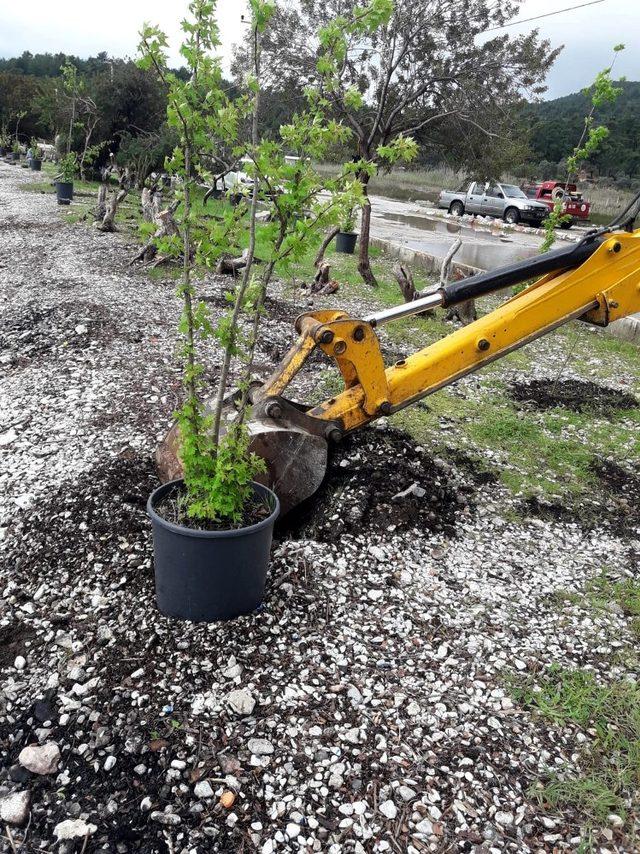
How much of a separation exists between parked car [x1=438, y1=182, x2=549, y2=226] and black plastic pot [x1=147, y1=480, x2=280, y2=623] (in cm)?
2606

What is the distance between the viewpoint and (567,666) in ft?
10.6

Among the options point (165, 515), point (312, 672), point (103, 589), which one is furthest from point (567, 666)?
point (103, 589)

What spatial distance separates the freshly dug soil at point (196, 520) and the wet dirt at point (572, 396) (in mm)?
4120

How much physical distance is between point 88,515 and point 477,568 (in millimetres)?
2306

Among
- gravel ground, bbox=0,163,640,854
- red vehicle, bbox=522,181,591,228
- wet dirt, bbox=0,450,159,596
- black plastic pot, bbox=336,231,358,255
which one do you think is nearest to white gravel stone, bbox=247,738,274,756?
gravel ground, bbox=0,163,640,854

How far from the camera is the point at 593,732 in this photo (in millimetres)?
2850

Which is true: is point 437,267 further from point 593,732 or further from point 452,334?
point 593,732

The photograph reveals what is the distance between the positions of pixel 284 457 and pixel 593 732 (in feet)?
6.78

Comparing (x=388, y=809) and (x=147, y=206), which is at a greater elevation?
(x=147, y=206)

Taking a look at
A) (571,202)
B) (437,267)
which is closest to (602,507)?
(437,267)

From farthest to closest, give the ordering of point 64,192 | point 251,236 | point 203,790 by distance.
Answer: point 64,192 < point 251,236 < point 203,790

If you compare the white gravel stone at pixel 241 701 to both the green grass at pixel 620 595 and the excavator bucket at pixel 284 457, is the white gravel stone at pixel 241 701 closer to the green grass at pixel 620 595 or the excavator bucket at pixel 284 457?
the excavator bucket at pixel 284 457

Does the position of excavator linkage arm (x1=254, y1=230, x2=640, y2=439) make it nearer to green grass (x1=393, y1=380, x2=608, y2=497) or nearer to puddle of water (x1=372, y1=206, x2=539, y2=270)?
green grass (x1=393, y1=380, x2=608, y2=497)

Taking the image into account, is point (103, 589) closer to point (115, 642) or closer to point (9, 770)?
point (115, 642)
